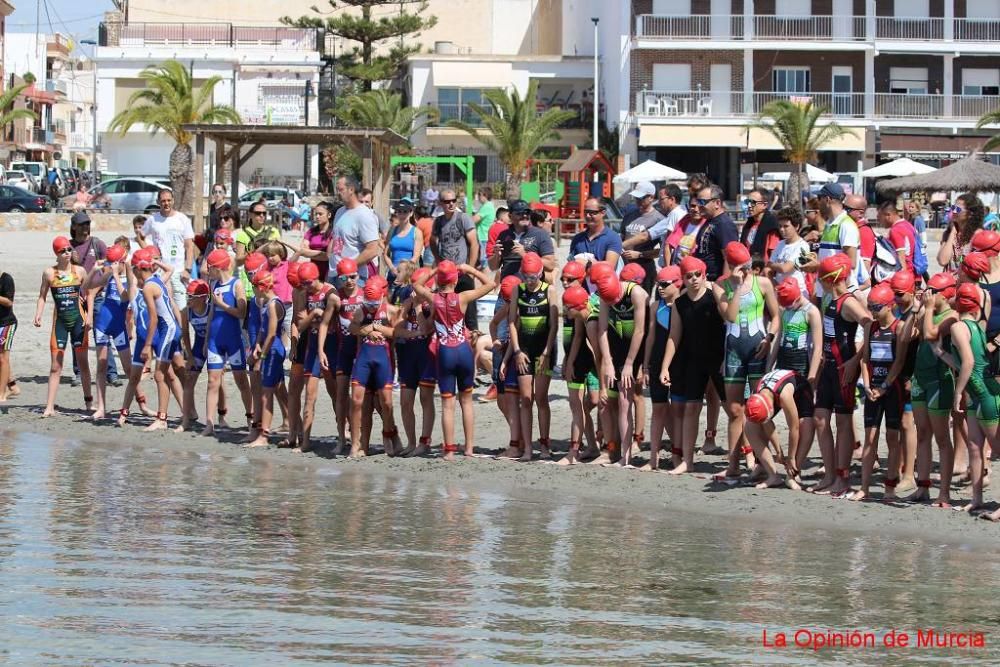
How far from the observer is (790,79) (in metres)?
→ 54.8

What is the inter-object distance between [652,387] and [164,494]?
3.72m

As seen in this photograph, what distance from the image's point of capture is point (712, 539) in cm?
925

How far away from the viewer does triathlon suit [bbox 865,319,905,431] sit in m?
10.1

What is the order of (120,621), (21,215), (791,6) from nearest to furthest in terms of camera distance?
(120,621)
(21,215)
(791,6)

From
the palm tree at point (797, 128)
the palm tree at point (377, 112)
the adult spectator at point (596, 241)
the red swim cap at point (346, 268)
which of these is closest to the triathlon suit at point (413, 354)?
the red swim cap at point (346, 268)

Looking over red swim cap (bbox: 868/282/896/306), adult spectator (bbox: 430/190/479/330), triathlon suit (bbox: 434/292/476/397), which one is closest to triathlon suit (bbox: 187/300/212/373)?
triathlon suit (bbox: 434/292/476/397)

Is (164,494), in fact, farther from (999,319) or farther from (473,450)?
(999,319)

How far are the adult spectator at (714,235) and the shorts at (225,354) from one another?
159 inches

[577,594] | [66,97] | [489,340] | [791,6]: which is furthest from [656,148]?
[66,97]

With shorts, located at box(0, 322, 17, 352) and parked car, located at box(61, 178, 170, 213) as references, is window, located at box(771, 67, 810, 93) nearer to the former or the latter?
parked car, located at box(61, 178, 170, 213)

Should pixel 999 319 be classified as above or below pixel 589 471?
above

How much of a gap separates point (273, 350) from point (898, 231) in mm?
5647

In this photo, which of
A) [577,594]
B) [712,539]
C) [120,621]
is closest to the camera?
[120,621]

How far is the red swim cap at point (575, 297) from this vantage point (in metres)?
11.3
